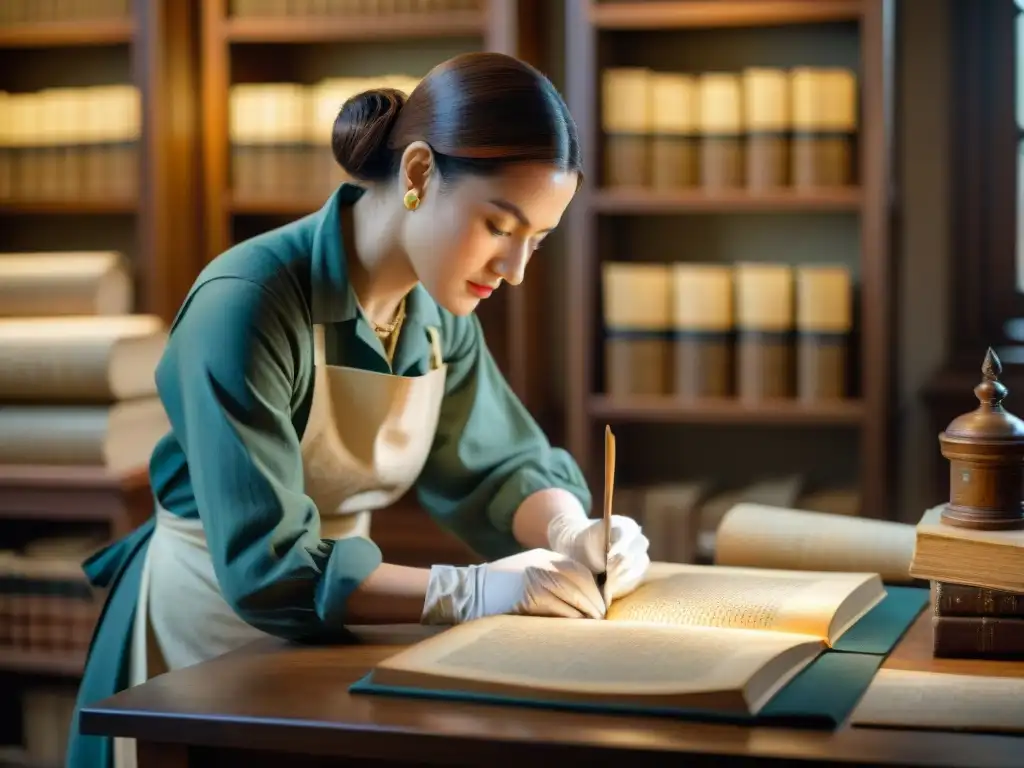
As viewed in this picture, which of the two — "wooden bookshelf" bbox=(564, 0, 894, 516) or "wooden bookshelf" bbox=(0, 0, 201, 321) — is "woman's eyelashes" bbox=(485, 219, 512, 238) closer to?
"wooden bookshelf" bbox=(564, 0, 894, 516)

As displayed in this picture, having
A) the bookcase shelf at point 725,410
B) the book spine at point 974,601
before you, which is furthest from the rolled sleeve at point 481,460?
the bookcase shelf at point 725,410

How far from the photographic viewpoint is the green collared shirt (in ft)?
4.69

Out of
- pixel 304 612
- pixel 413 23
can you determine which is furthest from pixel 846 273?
pixel 304 612

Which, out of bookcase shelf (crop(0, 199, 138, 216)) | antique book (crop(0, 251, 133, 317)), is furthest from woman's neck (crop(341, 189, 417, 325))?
bookcase shelf (crop(0, 199, 138, 216))

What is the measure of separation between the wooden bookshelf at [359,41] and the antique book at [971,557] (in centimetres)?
174

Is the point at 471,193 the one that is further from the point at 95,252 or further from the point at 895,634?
the point at 95,252

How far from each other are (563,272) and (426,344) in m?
1.63

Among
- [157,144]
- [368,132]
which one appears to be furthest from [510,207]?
[157,144]

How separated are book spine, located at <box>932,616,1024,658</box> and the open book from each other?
0.10 meters

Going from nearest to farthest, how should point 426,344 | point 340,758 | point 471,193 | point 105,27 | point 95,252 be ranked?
point 340,758 < point 471,193 < point 426,344 < point 105,27 < point 95,252

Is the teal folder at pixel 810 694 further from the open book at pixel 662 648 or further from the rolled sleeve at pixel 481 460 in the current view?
the rolled sleeve at pixel 481 460

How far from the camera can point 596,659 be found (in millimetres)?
1239

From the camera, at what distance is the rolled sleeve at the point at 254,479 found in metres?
1.42

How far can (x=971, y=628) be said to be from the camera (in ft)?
4.53
